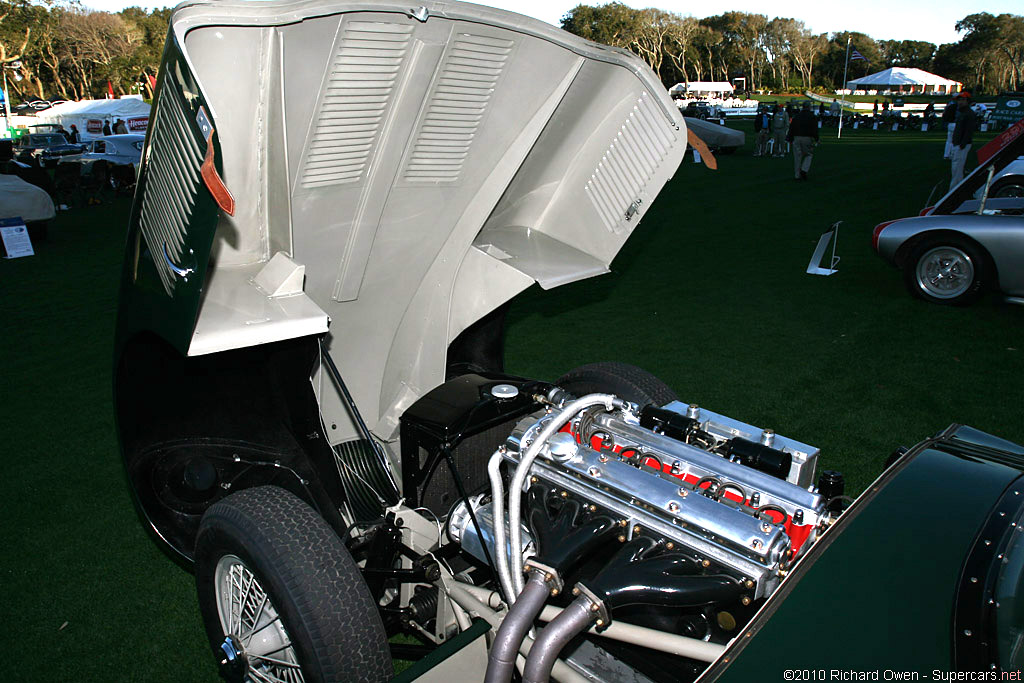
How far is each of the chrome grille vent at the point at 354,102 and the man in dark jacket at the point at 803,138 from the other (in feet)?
49.4

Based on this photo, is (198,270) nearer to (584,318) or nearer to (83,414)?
(83,414)

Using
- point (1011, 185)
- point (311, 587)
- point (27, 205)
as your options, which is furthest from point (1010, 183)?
point (27, 205)

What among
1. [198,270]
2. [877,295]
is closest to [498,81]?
[198,270]

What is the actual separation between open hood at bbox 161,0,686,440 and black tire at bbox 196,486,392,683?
20.8 inches

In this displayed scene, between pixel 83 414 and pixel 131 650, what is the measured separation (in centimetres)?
259

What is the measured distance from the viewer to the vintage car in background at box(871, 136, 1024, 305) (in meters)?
6.27

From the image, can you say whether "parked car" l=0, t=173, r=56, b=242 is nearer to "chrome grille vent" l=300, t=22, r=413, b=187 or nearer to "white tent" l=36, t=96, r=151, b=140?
"chrome grille vent" l=300, t=22, r=413, b=187

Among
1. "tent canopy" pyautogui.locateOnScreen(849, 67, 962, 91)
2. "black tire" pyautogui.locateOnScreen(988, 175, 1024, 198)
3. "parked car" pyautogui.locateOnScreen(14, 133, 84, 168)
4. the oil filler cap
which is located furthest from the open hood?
"tent canopy" pyautogui.locateOnScreen(849, 67, 962, 91)

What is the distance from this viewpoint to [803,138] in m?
15.4

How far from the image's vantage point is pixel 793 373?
5160 millimetres

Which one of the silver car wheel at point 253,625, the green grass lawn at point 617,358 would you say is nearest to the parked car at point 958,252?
the green grass lawn at point 617,358

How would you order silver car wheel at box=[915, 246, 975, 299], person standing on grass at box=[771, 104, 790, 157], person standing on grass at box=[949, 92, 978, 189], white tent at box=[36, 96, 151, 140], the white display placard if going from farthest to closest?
white tent at box=[36, 96, 151, 140] → person standing on grass at box=[771, 104, 790, 157] → person standing on grass at box=[949, 92, 978, 189] → the white display placard → silver car wheel at box=[915, 246, 975, 299]

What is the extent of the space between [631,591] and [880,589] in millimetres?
544

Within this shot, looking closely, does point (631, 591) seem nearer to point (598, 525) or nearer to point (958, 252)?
point (598, 525)
